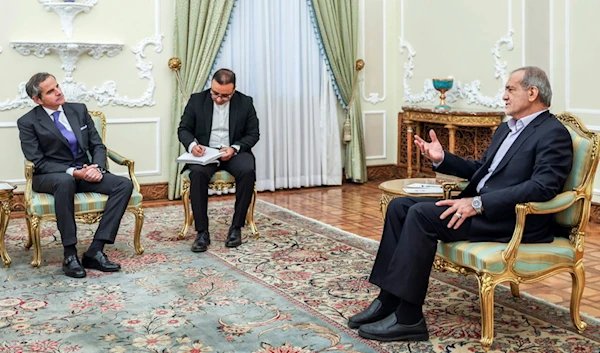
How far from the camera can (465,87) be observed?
Result: 278 inches

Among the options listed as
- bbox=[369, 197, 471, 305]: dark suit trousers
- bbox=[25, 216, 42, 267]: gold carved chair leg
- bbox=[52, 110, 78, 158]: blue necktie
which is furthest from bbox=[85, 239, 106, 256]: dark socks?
bbox=[369, 197, 471, 305]: dark suit trousers

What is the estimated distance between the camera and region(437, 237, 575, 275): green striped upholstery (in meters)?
3.08

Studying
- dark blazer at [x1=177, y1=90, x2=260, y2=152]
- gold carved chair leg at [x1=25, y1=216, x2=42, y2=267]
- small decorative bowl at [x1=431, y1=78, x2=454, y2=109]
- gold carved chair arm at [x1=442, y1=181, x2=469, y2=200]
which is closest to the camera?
gold carved chair arm at [x1=442, y1=181, x2=469, y2=200]

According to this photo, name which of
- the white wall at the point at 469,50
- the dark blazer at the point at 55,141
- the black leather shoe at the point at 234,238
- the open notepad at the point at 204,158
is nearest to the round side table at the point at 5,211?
the dark blazer at the point at 55,141

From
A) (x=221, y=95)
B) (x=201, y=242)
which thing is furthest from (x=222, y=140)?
(x=201, y=242)

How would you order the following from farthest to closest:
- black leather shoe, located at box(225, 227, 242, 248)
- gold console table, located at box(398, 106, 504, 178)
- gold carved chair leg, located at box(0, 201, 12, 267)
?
gold console table, located at box(398, 106, 504, 178), black leather shoe, located at box(225, 227, 242, 248), gold carved chair leg, located at box(0, 201, 12, 267)

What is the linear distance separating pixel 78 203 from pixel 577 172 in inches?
111

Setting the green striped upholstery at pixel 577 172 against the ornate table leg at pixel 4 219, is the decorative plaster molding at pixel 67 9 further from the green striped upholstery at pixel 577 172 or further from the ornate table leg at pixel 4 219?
the green striped upholstery at pixel 577 172

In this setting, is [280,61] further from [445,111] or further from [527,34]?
[527,34]

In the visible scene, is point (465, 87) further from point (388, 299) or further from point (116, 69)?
point (388, 299)

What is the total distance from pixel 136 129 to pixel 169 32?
3.07 ft

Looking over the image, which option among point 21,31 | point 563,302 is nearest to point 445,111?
point 563,302

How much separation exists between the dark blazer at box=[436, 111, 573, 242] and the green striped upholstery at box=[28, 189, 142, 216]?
236 cm

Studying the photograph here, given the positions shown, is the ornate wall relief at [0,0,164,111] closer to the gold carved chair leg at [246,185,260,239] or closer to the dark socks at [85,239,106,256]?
the gold carved chair leg at [246,185,260,239]
